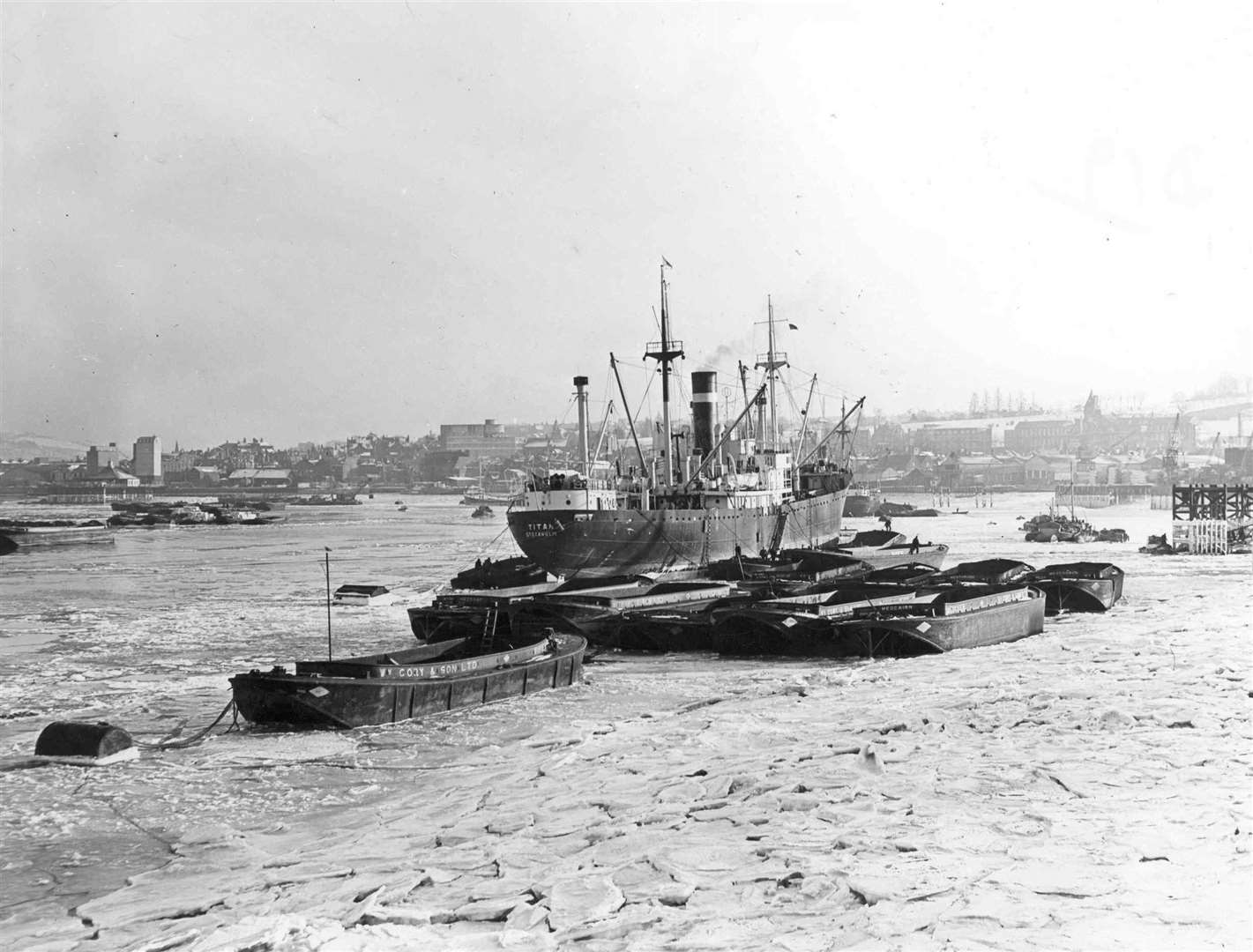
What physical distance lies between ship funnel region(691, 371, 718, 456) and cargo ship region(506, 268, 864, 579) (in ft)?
0.17

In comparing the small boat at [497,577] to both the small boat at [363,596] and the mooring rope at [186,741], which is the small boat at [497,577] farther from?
the mooring rope at [186,741]

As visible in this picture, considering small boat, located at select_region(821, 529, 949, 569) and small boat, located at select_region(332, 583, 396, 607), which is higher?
small boat, located at select_region(821, 529, 949, 569)

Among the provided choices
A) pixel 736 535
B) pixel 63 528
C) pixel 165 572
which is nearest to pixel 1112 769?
pixel 736 535

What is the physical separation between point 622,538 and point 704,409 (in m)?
12.3

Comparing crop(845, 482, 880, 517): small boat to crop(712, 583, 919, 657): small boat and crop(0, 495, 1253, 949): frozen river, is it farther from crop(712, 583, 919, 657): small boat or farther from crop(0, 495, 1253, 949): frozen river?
crop(0, 495, 1253, 949): frozen river

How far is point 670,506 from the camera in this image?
5259 cm

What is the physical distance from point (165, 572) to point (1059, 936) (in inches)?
2152

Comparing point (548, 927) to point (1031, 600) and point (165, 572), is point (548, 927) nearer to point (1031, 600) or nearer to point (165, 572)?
point (1031, 600)

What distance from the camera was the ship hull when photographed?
47531 mm

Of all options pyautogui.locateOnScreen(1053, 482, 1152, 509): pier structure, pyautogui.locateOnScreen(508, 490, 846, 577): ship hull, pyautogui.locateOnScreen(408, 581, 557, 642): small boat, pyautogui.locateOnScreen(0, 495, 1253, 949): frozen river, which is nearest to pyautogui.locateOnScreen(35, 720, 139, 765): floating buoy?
pyautogui.locateOnScreen(0, 495, 1253, 949): frozen river

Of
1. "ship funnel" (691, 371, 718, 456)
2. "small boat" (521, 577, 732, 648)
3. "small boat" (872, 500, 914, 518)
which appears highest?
"ship funnel" (691, 371, 718, 456)

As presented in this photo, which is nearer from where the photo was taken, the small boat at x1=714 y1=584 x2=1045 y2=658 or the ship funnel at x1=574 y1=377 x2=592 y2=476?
the small boat at x1=714 y1=584 x2=1045 y2=658

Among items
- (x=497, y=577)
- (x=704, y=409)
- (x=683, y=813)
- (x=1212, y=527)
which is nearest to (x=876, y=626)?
(x=683, y=813)

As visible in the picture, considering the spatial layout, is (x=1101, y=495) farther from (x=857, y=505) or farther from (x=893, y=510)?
(x=857, y=505)
